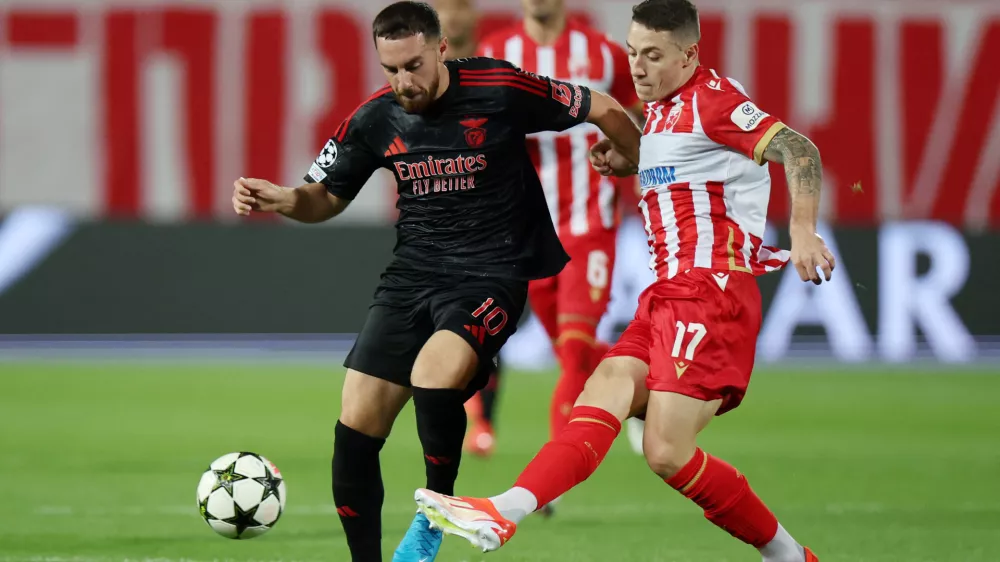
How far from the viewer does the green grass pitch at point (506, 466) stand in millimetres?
5980

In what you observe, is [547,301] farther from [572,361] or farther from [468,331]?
[468,331]

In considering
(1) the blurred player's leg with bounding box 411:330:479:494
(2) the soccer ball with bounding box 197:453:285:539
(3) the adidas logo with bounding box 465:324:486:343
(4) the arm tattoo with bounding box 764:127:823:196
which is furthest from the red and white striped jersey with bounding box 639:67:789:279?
(2) the soccer ball with bounding box 197:453:285:539

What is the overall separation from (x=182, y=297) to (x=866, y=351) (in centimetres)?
680

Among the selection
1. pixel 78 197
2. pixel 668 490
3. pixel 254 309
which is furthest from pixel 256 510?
pixel 78 197

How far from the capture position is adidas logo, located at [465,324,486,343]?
489cm

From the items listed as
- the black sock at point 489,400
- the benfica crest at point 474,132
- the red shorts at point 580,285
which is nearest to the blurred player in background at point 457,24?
the red shorts at point 580,285

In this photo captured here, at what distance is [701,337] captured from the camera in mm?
4781

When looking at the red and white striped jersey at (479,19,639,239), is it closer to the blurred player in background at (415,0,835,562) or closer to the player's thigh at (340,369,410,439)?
the blurred player in background at (415,0,835,562)

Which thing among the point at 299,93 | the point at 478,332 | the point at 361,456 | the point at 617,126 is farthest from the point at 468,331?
the point at 299,93

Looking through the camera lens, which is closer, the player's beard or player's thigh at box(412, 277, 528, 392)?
player's thigh at box(412, 277, 528, 392)

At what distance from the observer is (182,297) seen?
48.6 feet

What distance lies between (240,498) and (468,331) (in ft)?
3.88

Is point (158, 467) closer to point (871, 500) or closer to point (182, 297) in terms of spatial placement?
point (871, 500)

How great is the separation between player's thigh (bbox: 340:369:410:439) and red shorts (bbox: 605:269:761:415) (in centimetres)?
76
